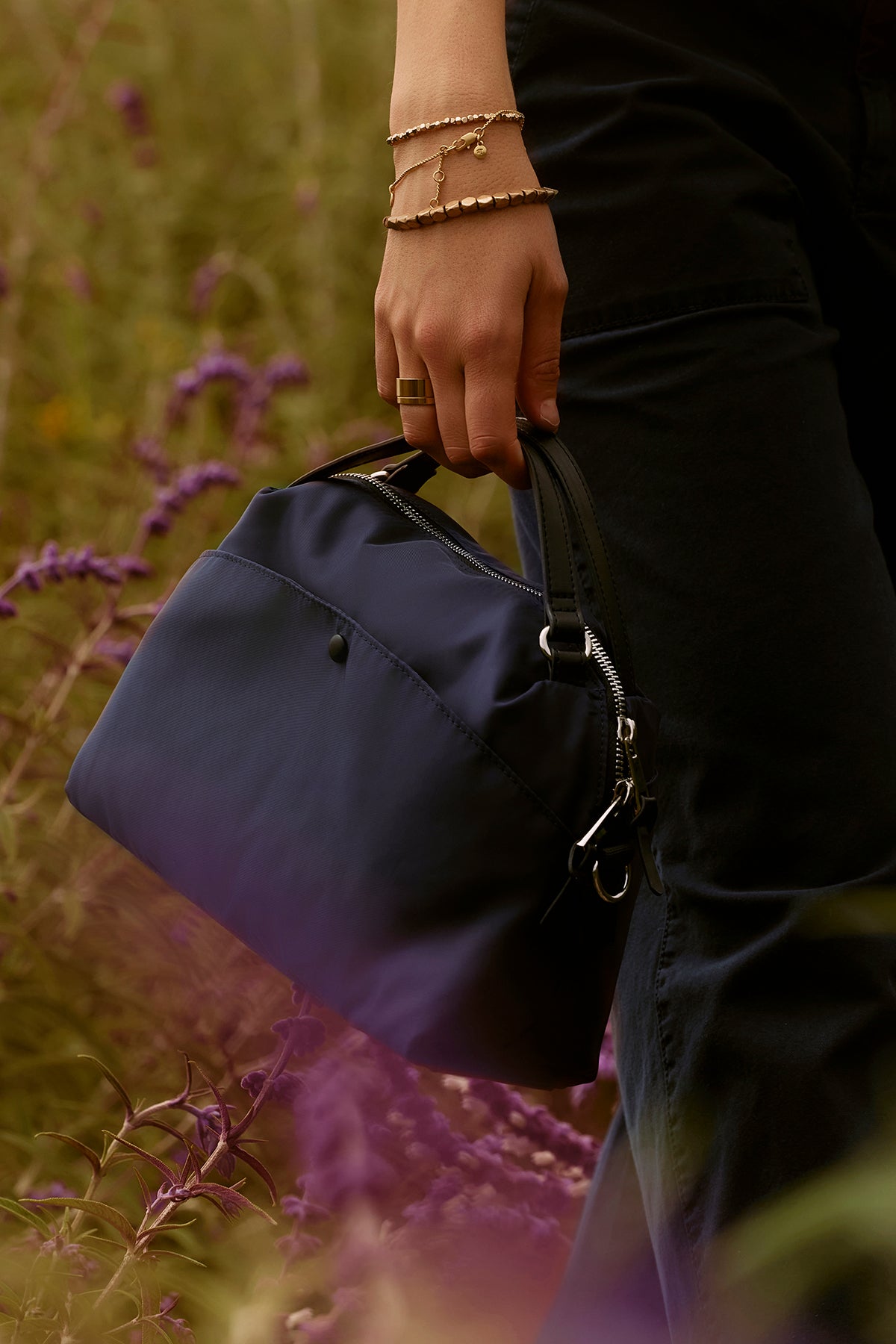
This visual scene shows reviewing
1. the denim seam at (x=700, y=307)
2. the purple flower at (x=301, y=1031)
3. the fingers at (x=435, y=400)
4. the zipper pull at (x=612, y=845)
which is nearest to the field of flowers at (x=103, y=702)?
→ the purple flower at (x=301, y=1031)

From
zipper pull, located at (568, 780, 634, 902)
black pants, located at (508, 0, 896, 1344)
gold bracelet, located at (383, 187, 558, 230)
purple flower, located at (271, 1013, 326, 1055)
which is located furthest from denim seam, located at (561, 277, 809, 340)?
purple flower, located at (271, 1013, 326, 1055)

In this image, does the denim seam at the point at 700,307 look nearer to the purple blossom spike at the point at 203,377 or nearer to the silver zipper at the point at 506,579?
the silver zipper at the point at 506,579

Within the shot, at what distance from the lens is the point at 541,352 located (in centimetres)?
86

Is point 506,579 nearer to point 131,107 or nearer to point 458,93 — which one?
point 458,93

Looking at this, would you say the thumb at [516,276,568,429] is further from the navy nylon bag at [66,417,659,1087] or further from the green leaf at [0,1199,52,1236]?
the green leaf at [0,1199,52,1236]

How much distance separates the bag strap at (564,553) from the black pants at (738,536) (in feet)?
0.19

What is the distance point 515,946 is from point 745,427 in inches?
15.3

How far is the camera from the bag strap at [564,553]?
823mm

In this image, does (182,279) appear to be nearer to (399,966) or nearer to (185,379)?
(185,379)

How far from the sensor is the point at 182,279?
3.11 metres

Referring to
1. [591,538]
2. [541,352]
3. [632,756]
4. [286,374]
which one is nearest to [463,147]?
[541,352]

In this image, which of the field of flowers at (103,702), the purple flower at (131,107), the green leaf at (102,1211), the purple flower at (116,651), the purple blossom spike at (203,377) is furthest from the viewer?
the purple flower at (131,107)

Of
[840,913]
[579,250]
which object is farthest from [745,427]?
[840,913]

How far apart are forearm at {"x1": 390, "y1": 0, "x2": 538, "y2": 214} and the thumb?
0.07 m
